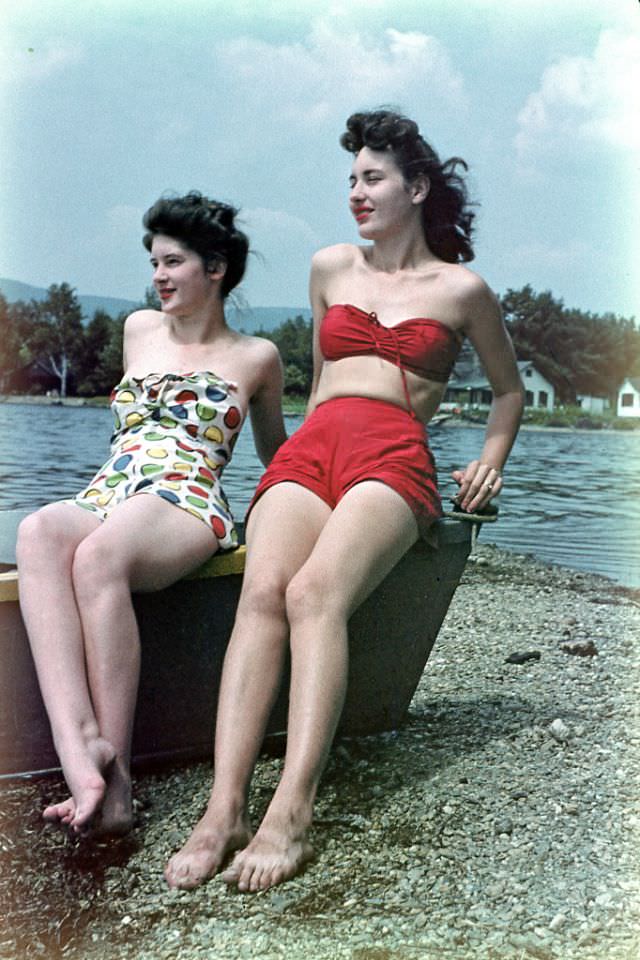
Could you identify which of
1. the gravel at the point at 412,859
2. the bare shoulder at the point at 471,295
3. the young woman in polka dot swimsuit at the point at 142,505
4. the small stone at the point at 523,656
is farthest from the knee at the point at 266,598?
the small stone at the point at 523,656

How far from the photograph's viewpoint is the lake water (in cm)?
796

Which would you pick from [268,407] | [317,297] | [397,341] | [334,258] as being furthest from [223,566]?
[334,258]

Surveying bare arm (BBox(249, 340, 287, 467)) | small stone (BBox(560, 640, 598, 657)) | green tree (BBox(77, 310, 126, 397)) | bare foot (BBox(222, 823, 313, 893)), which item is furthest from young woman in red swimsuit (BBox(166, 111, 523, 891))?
green tree (BBox(77, 310, 126, 397))

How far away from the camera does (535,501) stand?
41.3 ft

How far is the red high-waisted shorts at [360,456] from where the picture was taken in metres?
2.71

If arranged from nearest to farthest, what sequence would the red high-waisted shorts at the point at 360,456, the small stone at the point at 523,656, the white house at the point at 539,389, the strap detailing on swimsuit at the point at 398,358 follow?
the red high-waisted shorts at the point at 360,456, the strap detailing on swimsuit at the point at 398,358, the small stone at the point at 523,656, the white house at the point at 539,389

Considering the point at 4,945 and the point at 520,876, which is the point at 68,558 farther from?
the point at 520,876

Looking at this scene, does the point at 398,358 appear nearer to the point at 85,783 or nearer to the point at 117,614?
the point at 117,614

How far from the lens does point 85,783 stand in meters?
2.31

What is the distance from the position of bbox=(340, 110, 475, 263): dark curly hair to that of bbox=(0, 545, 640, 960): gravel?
145 cm

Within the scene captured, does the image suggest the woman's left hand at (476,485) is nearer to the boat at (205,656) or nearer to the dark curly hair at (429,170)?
the boat at (205,656)

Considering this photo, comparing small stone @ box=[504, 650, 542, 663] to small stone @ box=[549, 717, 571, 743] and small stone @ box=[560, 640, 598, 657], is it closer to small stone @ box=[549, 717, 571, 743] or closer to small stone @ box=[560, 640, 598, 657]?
small stone @ box=[560, 640, 598, 657]

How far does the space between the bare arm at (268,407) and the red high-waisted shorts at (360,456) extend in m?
0.29

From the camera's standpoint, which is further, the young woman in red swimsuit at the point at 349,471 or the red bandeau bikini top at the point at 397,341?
the red bandeau bikini top at the point at 397,341
